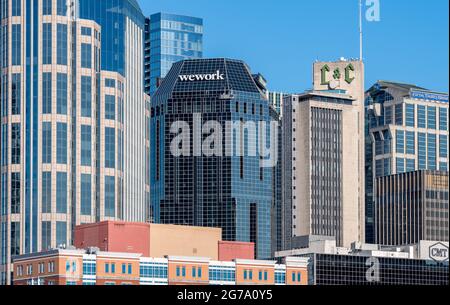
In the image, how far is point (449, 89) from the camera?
44.7ft
